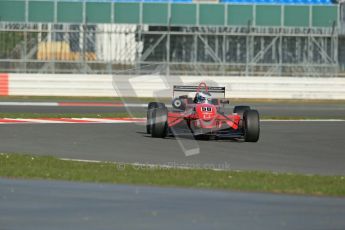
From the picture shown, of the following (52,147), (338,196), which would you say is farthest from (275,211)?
(52,147)

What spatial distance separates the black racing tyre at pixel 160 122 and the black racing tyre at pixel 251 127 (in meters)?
1.46

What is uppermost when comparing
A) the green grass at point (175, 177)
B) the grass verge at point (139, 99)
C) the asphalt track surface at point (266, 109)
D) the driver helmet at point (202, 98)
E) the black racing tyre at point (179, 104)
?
the driver helmet at point (202, 98)

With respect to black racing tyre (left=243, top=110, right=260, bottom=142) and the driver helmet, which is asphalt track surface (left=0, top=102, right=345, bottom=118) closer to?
the driver helmet

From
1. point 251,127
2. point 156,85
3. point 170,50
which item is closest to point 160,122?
point 251,127

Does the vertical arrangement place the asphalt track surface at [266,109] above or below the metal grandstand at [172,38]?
below

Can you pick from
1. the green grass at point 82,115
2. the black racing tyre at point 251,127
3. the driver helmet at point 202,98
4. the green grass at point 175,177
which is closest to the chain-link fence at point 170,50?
the green grass at point 82,115

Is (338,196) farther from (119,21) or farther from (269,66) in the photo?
(119,21)

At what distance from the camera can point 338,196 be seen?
9719 mm

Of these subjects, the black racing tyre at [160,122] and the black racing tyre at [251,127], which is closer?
the black racing tyre at [251,127]

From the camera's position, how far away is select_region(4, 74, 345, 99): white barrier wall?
30594mm

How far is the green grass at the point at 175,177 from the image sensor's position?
10.1 meters

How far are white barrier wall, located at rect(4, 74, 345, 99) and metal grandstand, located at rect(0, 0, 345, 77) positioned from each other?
109cm

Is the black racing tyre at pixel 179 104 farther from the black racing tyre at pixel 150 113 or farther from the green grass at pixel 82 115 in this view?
the green grass at pixel 82 115

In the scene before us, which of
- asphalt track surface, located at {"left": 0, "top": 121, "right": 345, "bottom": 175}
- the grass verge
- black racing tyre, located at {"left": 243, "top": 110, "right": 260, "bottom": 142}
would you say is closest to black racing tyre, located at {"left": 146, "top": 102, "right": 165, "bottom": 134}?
asphalt track surface, located at {"left": 0, "top": 121, "right": 345, "bottom": 175}
